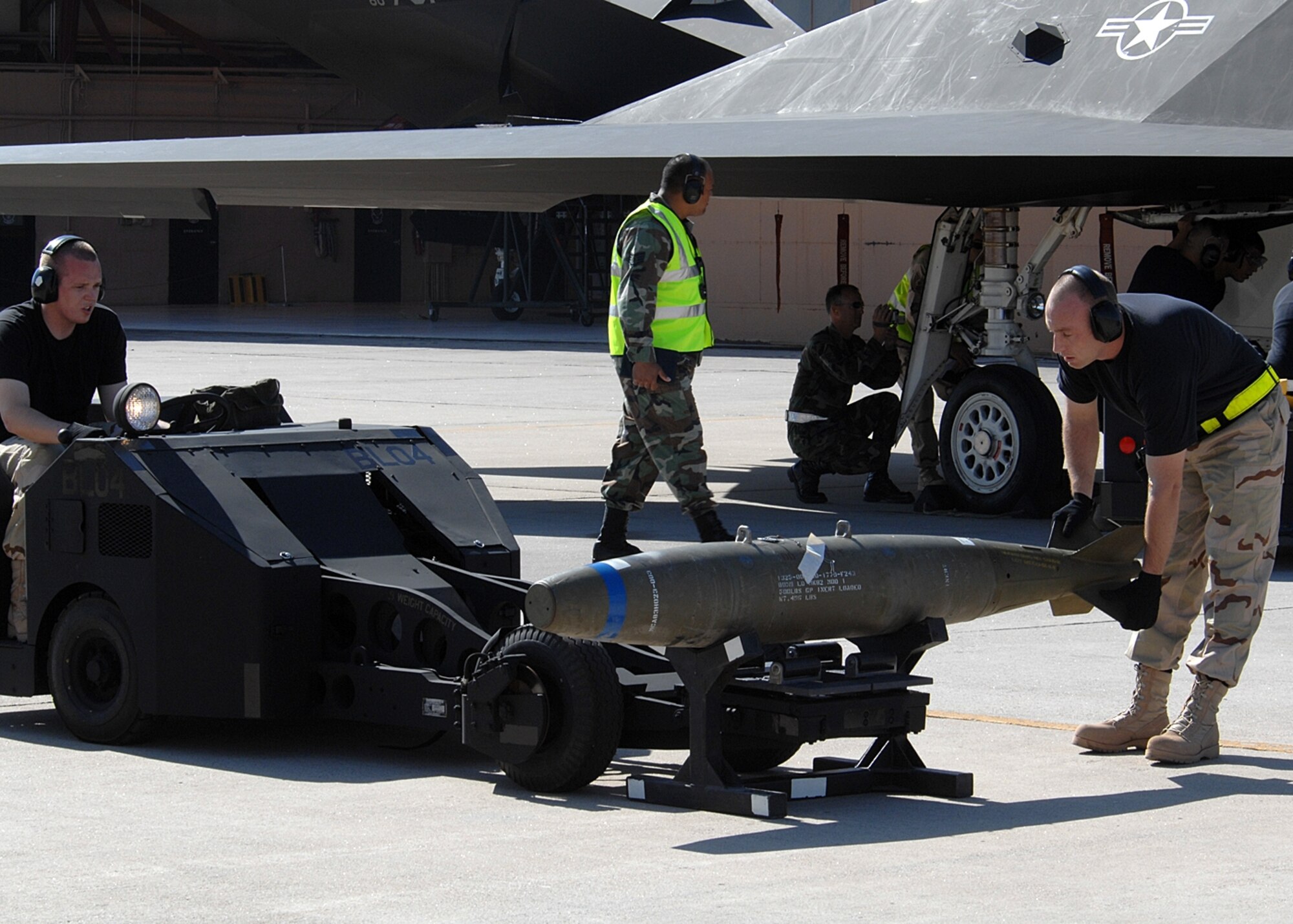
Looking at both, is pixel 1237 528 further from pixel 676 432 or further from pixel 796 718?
pixel 676 432

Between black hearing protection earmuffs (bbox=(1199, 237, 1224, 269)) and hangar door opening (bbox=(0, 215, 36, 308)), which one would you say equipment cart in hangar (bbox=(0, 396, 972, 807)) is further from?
hangar door opening (bbox=(0, 215, 36, 308))

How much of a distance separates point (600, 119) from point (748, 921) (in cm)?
1211

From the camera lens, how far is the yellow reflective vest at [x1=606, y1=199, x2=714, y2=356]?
998 centimetres

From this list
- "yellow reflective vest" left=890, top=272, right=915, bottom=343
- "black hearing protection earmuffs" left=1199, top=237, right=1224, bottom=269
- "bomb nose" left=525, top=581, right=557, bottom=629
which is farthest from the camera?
"yellow reflective vest" left=890, top=272, right=915, bottom=343

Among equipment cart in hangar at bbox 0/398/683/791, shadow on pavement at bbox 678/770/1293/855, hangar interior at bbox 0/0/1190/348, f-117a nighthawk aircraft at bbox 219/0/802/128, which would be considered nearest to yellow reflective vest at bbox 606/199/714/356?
equipment cart in hangar at bbox 0/398/683/791

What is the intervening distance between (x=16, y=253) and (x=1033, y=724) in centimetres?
4445

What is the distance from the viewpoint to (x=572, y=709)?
565cm

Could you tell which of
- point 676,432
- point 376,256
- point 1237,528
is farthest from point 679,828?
point 376,256

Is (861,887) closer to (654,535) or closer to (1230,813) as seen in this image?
(1230,813)

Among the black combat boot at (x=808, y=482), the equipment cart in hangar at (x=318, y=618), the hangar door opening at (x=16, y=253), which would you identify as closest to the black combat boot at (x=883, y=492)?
the black combat boot at (x=808, y=482)

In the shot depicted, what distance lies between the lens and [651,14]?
2003cm

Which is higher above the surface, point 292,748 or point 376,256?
point 376,256

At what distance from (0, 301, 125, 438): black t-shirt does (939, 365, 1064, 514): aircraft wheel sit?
673cm

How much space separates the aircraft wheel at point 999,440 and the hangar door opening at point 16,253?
37.7m
